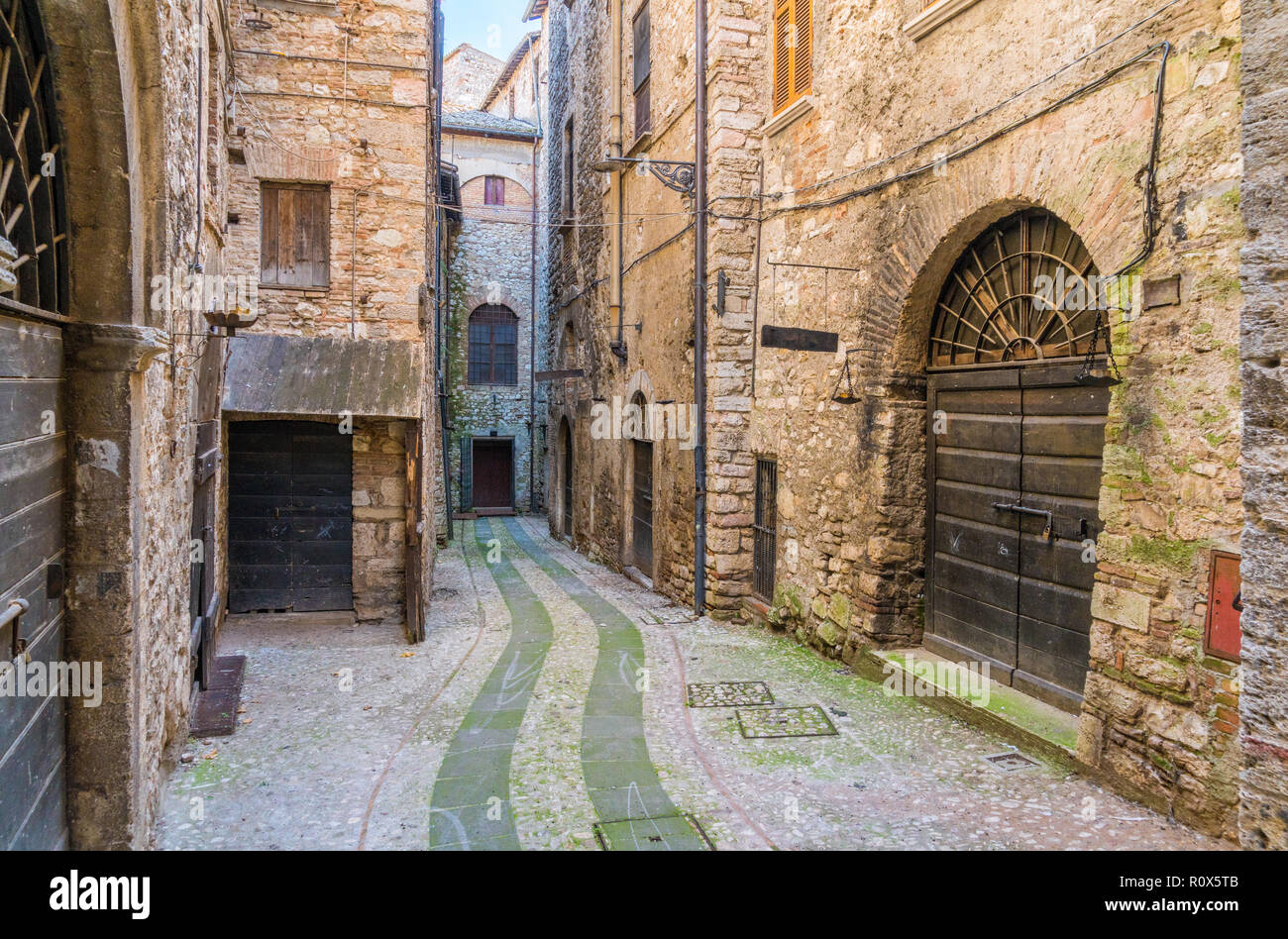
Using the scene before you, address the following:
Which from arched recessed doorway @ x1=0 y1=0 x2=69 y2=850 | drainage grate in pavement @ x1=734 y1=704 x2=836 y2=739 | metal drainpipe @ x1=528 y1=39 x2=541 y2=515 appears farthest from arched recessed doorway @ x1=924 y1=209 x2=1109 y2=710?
metal drainpipe @ x1=528 y1=39 x2=541 y2=515

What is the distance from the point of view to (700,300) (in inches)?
341

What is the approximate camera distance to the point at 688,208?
30.1ft

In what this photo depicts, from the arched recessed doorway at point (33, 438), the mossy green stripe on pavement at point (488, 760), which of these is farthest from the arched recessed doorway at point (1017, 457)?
the arched recessed doorway at point (33, 438)

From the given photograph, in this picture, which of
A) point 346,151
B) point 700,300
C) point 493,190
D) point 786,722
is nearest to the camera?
point 786,722

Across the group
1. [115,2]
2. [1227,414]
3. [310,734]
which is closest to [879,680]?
[1227,414]

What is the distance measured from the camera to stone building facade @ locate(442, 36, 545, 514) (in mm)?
19766

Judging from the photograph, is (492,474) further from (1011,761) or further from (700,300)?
(1011,761)

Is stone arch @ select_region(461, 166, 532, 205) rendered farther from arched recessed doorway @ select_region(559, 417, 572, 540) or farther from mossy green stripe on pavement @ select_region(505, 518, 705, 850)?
mossy green stripe on pavement @ select_region(505, 518, 705, 850)

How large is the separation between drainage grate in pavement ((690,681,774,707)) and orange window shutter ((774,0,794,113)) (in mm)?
5483

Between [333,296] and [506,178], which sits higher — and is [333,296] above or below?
below

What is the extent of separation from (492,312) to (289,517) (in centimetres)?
1272

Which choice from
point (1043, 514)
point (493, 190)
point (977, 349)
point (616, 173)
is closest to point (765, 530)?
point (977, 349)

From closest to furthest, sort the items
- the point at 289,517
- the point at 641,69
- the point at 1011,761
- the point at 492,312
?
1. the point at 1011,761
2. the point at 289,517
3. the point at 641,69
4. the point at 492,312

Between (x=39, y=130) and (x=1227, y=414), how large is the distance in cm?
494
